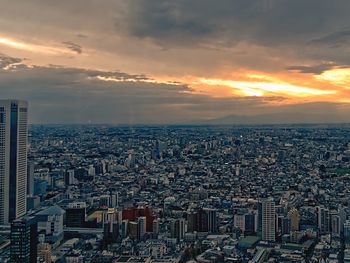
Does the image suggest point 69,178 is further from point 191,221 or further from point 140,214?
point 191,221

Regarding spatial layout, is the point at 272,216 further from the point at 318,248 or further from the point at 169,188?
the point at 169,188

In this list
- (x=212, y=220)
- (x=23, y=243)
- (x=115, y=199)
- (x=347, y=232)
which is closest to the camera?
(x=23, y=243)

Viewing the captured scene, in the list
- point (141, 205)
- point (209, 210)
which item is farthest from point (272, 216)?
point (141, 205)

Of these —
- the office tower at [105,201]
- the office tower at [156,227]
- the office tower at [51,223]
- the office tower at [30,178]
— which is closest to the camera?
the office tower at [51,223]

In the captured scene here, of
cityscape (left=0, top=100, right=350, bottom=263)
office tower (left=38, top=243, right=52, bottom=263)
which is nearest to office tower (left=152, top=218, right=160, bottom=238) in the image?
cityscape (left=0, top=100, right=350, bottom=263)

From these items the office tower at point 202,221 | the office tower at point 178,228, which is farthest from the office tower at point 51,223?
the office tower at point 202,221

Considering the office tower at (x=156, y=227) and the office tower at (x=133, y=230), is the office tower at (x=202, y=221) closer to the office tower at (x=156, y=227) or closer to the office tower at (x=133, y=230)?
the office tower at (x=156, y=227)

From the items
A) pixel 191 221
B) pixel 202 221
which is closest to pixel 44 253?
pixel 191 221
